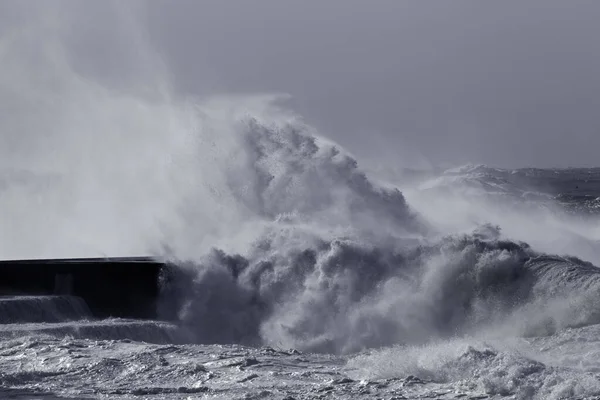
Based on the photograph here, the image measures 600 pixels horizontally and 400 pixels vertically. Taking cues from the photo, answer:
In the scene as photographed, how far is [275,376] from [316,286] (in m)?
5.13

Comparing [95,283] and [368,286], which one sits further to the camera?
[368,286]

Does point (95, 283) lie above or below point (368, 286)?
above

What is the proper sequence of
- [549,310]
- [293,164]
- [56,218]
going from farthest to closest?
[56,218]
[293,164]
[549,310]

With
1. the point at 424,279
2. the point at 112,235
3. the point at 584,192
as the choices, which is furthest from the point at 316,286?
the point at 584,192

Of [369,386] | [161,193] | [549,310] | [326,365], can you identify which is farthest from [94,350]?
[161,193]

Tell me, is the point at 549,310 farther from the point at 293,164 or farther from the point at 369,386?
the point at 293,164

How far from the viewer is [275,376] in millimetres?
9883

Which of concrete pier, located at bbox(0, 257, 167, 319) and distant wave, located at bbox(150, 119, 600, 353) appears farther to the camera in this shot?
concrete pier, located at bbox(0, 257, 167, 319)

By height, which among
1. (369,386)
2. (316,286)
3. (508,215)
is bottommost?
(369,386)

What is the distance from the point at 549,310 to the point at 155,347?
5.22m

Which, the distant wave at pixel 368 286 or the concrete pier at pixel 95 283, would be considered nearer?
the distant wave at pixel 368 286

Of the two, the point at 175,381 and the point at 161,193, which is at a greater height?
the point at 161,193

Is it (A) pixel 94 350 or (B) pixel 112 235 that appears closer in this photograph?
(A) pixel 94 350

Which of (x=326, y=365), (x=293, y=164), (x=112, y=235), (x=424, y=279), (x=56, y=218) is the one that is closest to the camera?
(x=326, y=365)
